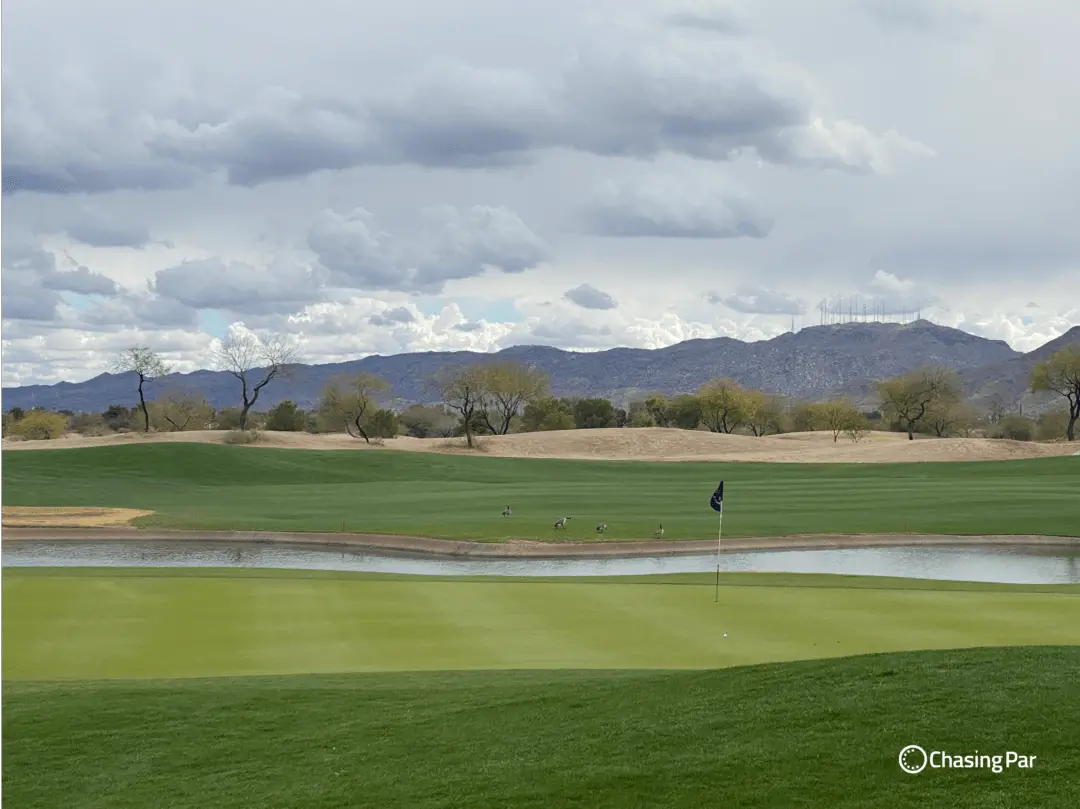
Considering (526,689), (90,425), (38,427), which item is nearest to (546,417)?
(90,425)

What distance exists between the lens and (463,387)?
83625 mm

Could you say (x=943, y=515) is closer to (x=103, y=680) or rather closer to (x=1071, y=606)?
(x=1071, y=606)

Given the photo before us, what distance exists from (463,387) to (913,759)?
3017 inches

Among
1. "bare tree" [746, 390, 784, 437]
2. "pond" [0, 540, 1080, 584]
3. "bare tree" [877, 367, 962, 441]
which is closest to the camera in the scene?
"pond" [0, 540, 1080, 584]

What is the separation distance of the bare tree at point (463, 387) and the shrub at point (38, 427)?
4071 cm

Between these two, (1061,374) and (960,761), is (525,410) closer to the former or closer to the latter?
(1061,374)

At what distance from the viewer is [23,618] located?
18.1 meters

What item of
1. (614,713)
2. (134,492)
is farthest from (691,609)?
(134,492)

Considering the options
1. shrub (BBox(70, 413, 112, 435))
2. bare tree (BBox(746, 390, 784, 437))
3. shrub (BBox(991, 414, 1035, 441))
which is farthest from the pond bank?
shrub (BBox(991, 414, 1035, 441))

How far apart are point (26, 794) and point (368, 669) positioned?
5.71 metres

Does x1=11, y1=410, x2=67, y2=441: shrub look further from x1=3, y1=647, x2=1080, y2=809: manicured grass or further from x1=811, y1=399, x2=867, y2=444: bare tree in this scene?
x1=3, y1=647, x2=1080, y2=809: manicured grass

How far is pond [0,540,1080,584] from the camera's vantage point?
101 feet

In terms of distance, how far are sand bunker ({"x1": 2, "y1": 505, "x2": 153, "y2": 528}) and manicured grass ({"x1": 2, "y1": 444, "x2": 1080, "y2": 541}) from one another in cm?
149

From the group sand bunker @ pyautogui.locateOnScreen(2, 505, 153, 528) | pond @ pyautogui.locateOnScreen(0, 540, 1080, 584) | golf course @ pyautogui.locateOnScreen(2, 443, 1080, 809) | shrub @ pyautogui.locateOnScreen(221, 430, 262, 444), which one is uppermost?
shrub @ pyautogui.locateOnScreen(221, 430, 262, 444)
